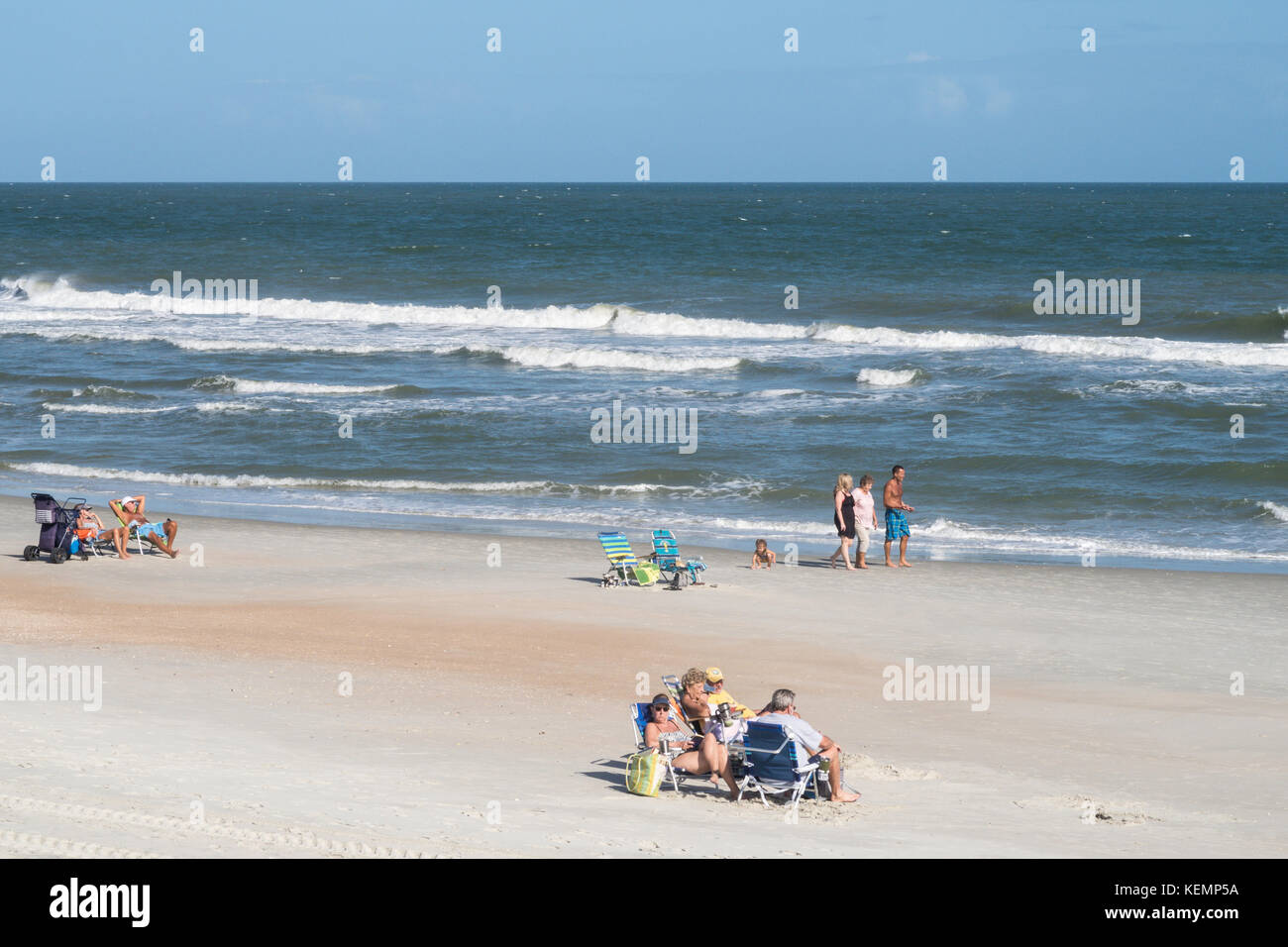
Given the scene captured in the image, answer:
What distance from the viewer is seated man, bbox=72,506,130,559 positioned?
16.4 metres

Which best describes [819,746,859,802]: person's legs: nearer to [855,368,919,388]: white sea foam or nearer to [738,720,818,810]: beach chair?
[738,720,818,810]: beach chair

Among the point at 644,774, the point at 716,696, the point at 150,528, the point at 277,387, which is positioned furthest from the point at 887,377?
the point at 644,774

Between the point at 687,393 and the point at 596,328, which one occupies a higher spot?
the point at 596,328

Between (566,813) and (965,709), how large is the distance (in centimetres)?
409

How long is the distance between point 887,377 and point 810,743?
2237cm

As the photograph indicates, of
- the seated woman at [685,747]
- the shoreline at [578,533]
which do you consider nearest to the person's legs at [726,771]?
the seated woman at [685,747]

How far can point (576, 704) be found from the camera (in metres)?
10.9

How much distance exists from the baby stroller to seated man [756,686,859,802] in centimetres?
1028

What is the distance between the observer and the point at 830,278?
51.8 meters

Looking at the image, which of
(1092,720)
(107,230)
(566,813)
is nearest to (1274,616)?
(1092,720)

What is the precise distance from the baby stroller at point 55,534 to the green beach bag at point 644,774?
983cm

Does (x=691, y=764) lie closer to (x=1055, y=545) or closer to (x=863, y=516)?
(x=863, y=516)
